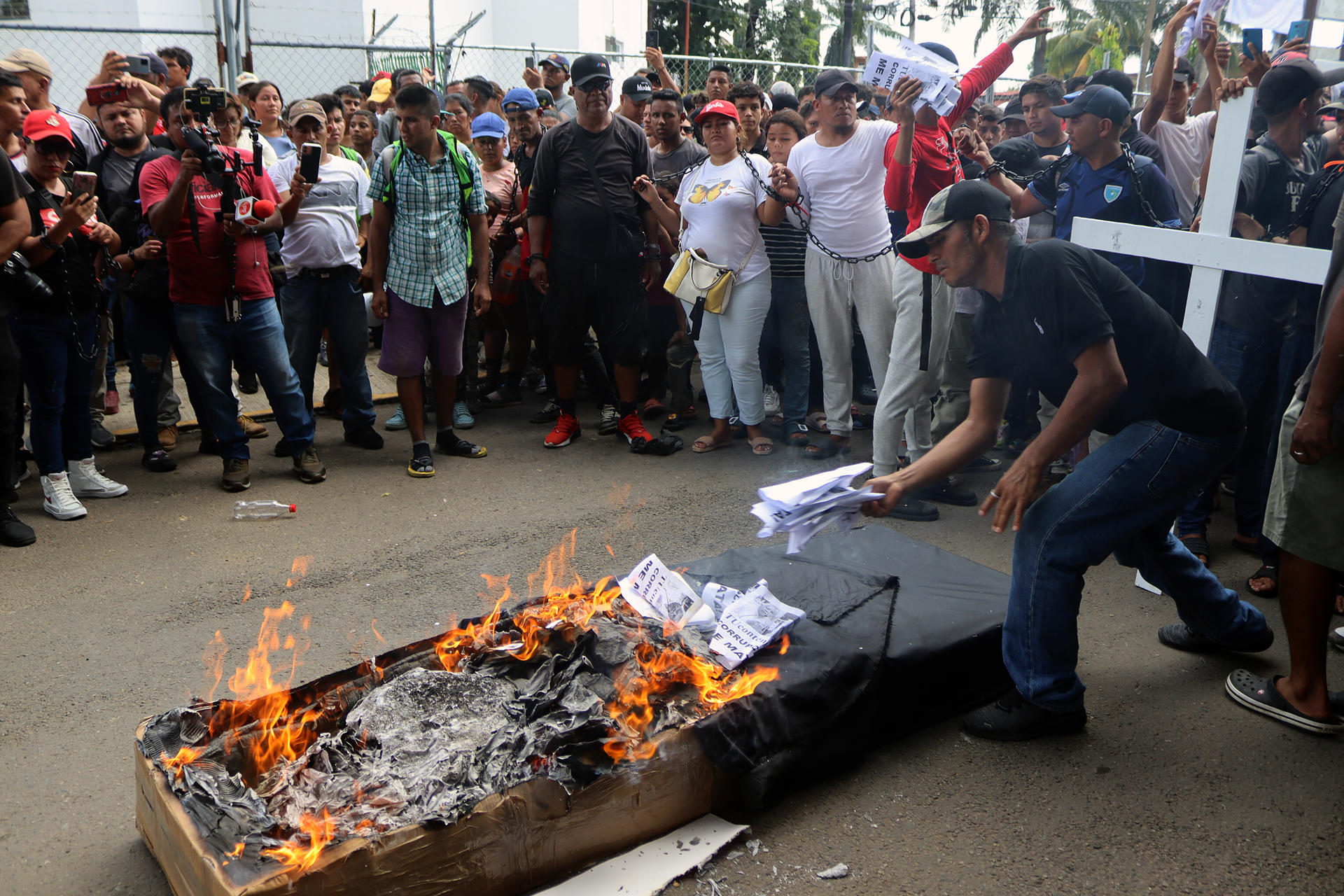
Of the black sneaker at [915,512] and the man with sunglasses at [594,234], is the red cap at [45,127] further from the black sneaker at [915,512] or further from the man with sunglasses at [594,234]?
the black sneaker at [915,512]

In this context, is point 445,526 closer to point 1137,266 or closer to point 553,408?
point 553,408

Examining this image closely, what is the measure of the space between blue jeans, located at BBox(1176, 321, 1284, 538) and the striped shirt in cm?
265

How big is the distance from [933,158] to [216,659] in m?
4.38

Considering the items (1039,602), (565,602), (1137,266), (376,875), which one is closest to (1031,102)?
(1137,266)

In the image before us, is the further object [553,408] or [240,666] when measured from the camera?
[553,408]

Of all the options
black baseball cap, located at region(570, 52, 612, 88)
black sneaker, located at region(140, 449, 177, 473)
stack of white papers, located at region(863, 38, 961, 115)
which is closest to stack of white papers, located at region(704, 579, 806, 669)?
stack of white papers, located at region(863, 38, 961, 115)

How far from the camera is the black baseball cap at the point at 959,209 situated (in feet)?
10.8

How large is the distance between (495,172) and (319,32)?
13086 mm

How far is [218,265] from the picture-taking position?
5.81 metres

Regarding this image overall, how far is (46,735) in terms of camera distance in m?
3.52

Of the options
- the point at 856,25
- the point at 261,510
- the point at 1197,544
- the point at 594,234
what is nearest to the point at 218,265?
the point at 261,510

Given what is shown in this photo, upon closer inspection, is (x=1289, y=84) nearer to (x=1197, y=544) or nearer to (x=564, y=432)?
(x=1197, y=544)

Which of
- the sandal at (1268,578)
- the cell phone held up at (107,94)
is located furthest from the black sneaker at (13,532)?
the sandal at (1268,578)

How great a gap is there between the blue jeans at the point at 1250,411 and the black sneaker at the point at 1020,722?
201cm
